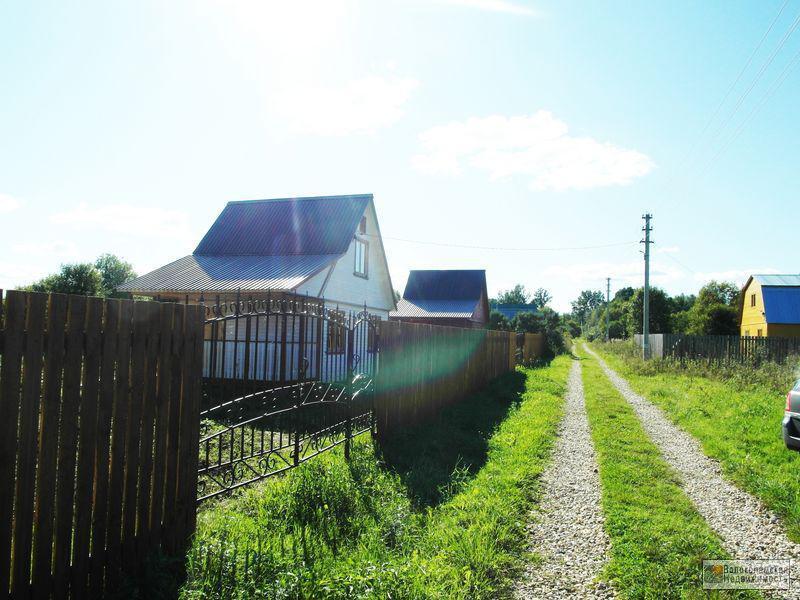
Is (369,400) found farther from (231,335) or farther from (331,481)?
(231,335)

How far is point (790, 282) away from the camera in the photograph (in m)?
30.8

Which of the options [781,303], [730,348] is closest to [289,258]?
[730,348]

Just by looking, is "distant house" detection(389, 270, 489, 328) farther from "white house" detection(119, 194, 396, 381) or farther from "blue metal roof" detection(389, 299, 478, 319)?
"white house" detection(119, 194, 396, 381)

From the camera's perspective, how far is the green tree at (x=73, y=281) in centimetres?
3506

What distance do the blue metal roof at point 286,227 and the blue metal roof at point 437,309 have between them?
12615mm

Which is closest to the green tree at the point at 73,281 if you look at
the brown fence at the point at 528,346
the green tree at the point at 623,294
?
the brown fence at the point at 528,346

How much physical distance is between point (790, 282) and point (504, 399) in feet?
93.9

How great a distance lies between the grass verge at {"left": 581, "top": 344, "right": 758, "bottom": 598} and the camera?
3586 mm

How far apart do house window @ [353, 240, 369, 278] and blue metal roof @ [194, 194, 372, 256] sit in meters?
1.02

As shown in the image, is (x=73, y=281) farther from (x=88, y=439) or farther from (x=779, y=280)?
(x=779, y=280)

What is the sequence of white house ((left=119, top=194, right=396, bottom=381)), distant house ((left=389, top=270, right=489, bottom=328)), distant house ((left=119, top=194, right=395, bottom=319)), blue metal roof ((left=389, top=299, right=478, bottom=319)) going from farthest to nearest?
distant house ((left=389, top=270, right=489, bottom=328)) < blue metal roof ((left=389, top=299, right=478, bottom=319)) < distant house ((left=119, top=194, right=395, bottom=319)) < white house ((left=119, top=194, right=396, bottom=381))

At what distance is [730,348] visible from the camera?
60.6 feet

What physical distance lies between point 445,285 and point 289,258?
19.1m

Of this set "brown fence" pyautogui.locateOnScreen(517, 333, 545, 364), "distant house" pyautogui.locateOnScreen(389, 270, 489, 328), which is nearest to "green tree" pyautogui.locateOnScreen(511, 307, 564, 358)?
"distant house" pyautogui.locateOnScreen(389, 270, 489, 328)
